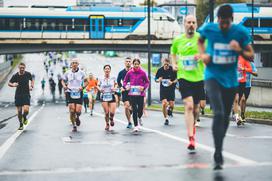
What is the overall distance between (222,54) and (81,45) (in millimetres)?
52520

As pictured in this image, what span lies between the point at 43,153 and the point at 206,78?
399 cm

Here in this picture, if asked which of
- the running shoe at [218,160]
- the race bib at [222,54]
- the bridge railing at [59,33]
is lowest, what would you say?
the running shoe at [218,160]

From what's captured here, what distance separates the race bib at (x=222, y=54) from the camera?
308 inches

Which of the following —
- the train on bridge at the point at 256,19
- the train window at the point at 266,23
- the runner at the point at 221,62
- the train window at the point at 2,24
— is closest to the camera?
the runner at the point at 221,62

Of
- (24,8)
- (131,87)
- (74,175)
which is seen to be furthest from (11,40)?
(74,175)

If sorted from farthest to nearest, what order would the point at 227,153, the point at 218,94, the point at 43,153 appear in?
the point at 43,153 < the point at 227,153 < the point at 218,94

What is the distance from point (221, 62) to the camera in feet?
25.9

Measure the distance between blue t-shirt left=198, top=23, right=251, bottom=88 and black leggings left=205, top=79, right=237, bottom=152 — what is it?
0.07 metres

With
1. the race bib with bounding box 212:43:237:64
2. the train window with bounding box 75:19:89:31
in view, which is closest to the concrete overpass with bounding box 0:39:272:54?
the train window with bounding box 75:19:89:31

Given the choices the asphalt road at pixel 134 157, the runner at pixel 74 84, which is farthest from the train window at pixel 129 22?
the asphalt road at pixel 134 157

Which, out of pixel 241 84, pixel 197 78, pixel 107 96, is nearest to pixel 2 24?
pixel 107 96

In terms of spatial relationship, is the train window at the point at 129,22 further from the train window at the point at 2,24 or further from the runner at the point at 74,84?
the runner at the point at 74,84

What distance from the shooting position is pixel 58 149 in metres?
11.6

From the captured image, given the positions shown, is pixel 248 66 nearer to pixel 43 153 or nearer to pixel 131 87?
pixel 131 87
